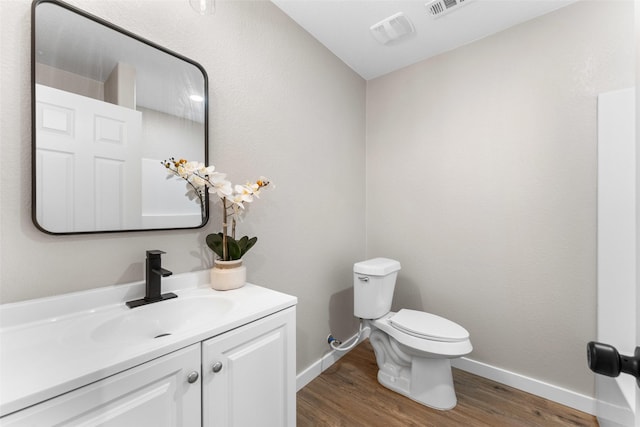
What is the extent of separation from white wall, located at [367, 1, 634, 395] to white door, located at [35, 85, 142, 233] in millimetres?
1860

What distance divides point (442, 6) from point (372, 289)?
1.81 meters

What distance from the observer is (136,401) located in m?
0.66

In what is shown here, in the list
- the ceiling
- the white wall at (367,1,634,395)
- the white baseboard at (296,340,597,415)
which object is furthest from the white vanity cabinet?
the ceiling

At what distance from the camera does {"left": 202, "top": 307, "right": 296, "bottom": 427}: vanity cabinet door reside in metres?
0.81

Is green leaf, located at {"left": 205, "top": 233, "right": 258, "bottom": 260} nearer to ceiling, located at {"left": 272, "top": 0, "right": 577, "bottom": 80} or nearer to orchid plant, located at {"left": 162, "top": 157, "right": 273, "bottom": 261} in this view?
orchid plant, located at {"left": 162, "top": 157, "right": 273, "bottom": 261}

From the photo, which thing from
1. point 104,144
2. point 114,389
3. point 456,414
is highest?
point 104,144

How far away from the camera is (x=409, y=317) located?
1785 mm

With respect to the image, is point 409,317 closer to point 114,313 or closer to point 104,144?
point 114,313

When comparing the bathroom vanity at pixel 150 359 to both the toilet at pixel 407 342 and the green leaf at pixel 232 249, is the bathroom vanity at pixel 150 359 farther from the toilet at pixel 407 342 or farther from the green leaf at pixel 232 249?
the toilet at pixel 407 342

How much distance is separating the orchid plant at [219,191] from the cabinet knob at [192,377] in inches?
21.0

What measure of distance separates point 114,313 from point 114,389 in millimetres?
407

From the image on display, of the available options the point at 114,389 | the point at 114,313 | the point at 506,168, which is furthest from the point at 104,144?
the point at 506,168

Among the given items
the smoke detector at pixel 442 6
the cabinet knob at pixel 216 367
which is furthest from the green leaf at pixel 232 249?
the smoke detector at pixel 442 6

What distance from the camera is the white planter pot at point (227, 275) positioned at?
1.18m
